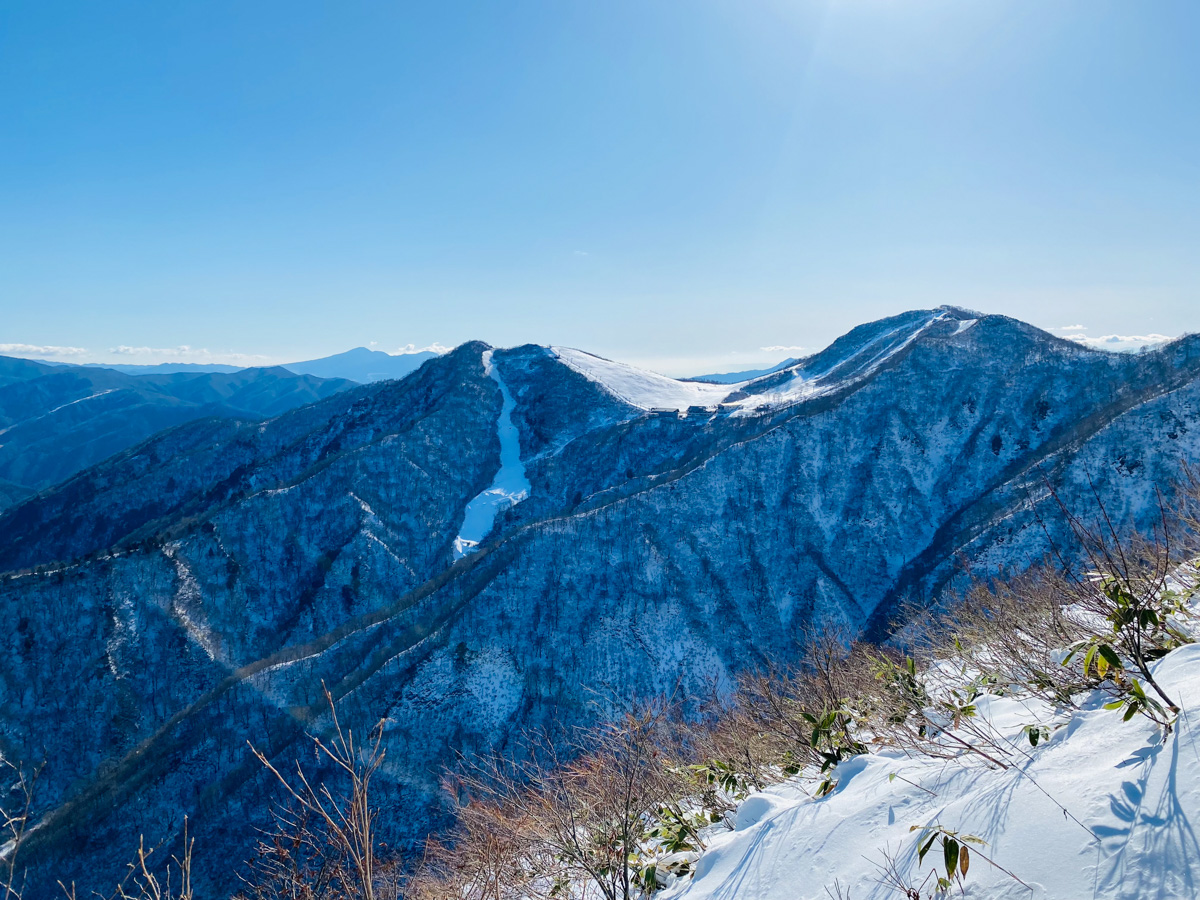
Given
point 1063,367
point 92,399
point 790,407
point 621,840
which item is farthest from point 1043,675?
point 92,399

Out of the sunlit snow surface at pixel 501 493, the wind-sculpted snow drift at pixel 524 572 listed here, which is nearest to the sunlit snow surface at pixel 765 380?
the wind-sculpted snow drift at pixel 524 572

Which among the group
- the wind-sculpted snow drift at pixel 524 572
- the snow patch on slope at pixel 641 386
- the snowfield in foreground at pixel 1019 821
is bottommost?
the wind-sculpted snow drift at pixel 524 572

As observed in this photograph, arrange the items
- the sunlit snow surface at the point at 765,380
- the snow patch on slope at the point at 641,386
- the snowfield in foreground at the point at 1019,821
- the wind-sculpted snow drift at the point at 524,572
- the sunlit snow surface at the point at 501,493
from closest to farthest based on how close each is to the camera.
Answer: the snowfield in foreground at the point at 1019,821 < the wind-sculpted snow drift at the point at 524,572 < the sunlit snow surface at the point at 501,493 < the sunlit snow surface at the point at 765,380 < the snow patch on slope at the point at 641,386

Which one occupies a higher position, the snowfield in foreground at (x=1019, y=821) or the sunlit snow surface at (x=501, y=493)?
the snowfield in foreground at (x=1019, y=821)

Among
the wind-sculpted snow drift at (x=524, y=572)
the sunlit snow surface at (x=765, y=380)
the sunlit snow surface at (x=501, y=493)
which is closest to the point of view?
the wind-sculpted snow drift at (x=524, y=572)

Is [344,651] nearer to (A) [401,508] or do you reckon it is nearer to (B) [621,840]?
(A) [401,508]

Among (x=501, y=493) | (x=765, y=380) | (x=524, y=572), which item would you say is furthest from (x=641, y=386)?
(x=524, y=572)

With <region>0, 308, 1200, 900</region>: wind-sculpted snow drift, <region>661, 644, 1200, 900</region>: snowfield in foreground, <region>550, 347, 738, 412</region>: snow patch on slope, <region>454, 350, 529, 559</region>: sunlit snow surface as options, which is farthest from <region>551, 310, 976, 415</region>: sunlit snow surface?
<region>661, 644, 1200, 900</region>: snowfield in foreground

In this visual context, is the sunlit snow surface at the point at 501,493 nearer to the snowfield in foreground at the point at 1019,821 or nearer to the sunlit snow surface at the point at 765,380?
the sunlit snow surface at the point at 765,380
